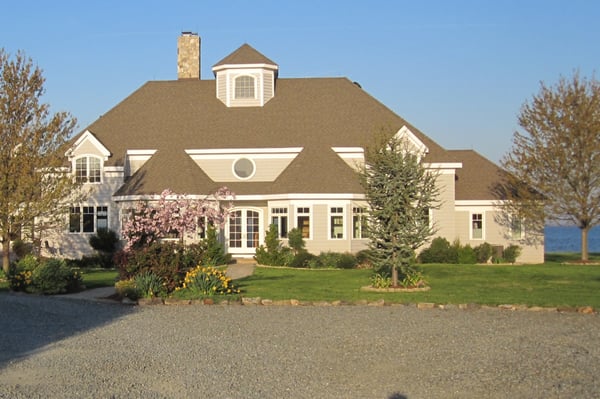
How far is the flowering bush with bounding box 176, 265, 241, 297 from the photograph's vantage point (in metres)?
21.2

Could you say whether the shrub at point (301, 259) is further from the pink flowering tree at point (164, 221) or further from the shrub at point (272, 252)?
the pink flowering tree at point (164, 221)

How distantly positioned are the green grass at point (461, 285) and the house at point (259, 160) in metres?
5.26

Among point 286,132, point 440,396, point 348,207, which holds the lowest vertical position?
point 440,396

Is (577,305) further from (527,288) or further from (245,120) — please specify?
(245,120)

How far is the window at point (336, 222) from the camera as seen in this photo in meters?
36.7

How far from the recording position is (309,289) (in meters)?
23.8

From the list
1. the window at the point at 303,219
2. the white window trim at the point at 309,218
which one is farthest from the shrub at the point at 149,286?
the window at the point at 303,219

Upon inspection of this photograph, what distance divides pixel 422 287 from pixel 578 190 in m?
17.3

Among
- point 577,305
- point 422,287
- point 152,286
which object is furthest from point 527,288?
point 152,286

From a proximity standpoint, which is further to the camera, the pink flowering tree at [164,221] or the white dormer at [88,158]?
the white dormer at [88,158]

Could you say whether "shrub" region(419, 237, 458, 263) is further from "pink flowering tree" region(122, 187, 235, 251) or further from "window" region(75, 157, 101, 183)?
"window" region(75, 157, 101, 183)

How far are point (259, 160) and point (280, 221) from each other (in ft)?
12.4

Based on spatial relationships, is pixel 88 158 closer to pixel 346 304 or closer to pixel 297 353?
pixel 346 304

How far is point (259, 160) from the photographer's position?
130 feet
